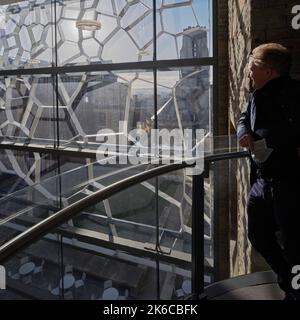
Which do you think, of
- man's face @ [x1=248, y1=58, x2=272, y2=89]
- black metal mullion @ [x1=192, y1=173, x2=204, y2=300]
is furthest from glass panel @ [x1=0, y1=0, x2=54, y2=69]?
man's face @ [x1=248, y1=58, x2=272, y2=89]

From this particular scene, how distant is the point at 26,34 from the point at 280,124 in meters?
5.16

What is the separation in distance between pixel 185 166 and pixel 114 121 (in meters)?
3.56

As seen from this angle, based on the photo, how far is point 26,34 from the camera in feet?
18.8

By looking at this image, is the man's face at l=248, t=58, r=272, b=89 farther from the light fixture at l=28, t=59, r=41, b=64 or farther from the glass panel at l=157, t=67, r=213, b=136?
the light fixture at l=28, t=59, r=41, b=64

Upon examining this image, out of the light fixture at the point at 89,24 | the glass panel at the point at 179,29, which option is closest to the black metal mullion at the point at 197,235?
the glass panel at the point at 179,29

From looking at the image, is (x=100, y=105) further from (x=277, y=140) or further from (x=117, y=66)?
(x=277, y=140)

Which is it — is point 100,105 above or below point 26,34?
below

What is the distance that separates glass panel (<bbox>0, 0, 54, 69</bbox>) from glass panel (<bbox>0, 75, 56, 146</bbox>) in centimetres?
25

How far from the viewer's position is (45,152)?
5445mm

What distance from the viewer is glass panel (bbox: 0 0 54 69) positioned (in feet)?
17.6

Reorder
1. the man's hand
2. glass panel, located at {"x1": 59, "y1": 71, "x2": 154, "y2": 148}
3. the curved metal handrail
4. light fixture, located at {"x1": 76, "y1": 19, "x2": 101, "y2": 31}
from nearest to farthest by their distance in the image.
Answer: the curved metal handrail
the man's hand
glass panel, located at {"x1": 59, "y1": 71, "x2": 154, "y2": 148}
light fixture, located at {"x1": 76, "y1": 19, "x2": 101, "y2": 31}

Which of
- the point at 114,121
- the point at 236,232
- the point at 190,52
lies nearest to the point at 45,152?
the point at 114,121

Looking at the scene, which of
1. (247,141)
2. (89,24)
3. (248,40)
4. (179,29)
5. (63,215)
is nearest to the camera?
(63,215)

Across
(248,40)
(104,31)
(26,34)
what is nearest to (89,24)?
(104,31)
